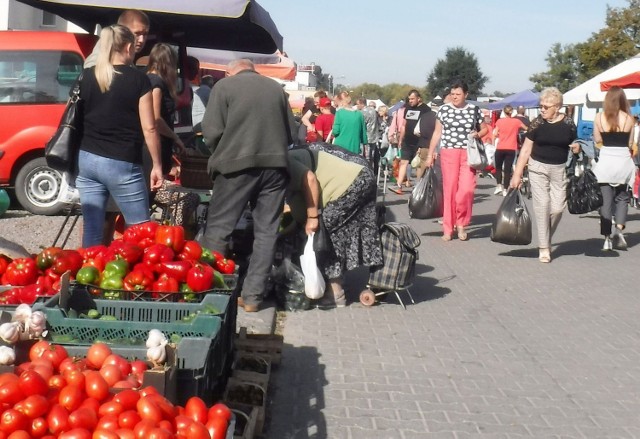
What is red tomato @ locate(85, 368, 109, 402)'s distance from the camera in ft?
11.4

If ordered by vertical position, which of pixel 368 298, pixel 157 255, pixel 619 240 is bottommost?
pixel 619 240

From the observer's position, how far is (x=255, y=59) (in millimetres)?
14938

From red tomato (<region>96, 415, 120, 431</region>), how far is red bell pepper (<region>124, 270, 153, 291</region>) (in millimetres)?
1684

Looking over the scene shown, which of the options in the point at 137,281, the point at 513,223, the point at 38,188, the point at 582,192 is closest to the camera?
the point at 137,281

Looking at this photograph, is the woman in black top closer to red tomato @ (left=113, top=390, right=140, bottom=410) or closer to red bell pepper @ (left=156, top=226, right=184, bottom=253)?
red bell pepper @ (left=156, top=226, right=184, bottom=253)

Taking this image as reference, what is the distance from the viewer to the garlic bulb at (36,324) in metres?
4.04

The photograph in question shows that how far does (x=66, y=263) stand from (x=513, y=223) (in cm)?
695

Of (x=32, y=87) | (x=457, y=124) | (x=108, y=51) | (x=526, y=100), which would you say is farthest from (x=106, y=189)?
(x=526, y=100)

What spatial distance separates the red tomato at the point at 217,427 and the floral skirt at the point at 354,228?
440 centimetres

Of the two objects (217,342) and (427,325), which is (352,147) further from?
(217,342)

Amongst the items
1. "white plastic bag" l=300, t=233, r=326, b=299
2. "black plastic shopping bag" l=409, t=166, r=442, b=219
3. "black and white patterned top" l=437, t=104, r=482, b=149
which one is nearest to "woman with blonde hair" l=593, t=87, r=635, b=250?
"black and white patterned top" l=437, t=104, r=482, b=149

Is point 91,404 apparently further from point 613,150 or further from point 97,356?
point 613,150

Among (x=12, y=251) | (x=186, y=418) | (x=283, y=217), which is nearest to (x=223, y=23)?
(x=283, y=217)

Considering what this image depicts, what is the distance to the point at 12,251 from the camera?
20.5 ft
